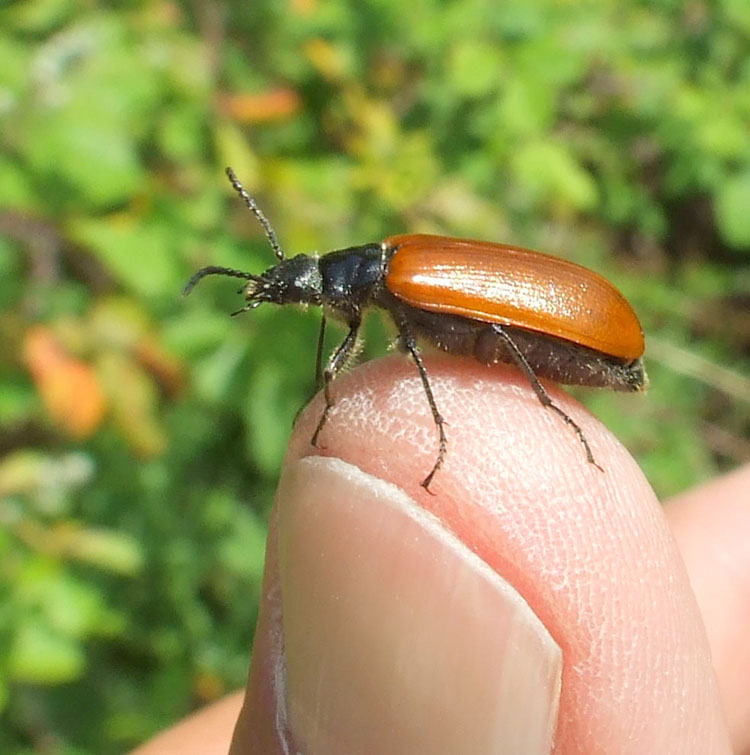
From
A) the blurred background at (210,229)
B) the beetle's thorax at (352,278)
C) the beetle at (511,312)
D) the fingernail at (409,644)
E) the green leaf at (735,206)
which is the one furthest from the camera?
the green leaf at (735,206)

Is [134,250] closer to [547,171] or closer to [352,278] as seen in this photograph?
[352,278]

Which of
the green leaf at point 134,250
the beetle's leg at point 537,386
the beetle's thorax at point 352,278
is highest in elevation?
the beetle's leg at point 537,386

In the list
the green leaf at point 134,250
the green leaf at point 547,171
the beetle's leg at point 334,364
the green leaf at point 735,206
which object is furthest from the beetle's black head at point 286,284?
the green leaf at point 735,206

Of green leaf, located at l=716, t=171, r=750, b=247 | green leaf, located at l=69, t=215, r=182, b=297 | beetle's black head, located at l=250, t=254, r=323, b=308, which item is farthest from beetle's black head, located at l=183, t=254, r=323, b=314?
green leaf, located at l=716, t=171, r=750, b=247

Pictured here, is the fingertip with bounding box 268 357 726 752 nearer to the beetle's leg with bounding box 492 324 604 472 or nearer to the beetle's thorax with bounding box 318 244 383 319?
the beetle's leg with bounding box 492 324 604 472

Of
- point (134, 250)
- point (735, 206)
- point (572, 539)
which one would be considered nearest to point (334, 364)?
point (572, 539)

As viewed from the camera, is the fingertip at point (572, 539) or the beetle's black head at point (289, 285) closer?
the fingertip at point (572, 539)

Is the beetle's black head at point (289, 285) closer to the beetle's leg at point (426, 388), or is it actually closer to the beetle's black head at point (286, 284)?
the beetle's black head at point (286, 284)
